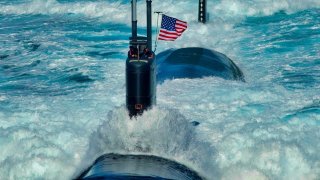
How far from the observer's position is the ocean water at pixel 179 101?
43.5 feet

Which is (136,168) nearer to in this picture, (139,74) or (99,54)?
(139,74)

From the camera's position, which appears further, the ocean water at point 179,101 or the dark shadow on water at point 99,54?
the dark shadow on water at point 99,54

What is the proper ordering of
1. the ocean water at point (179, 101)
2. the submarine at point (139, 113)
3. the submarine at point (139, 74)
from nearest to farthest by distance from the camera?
the submarine at point (139, 113)
the submarine at point (139, 74)
the ocean water at point (179, 101)

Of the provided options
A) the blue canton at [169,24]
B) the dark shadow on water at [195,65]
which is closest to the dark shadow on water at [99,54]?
the dark shadow on water at [195,65]

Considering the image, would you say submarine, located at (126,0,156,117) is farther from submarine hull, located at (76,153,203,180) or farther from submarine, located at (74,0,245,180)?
submarine hull, located at (76,153,203,180)

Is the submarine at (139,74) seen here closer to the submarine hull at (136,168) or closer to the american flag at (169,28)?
the submarine hull at (136,168)

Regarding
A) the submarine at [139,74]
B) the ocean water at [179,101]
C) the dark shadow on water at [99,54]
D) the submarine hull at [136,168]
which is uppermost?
the submarine at [139,74]

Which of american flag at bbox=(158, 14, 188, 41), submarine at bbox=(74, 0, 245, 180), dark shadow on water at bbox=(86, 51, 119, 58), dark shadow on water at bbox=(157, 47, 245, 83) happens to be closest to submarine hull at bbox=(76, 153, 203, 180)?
submarine at bbox=(74, 0, 245, 180)

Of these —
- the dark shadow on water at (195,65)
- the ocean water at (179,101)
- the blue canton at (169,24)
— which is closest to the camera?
the ocean water at (179,101)

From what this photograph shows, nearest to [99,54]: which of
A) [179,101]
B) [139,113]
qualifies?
[179,101]

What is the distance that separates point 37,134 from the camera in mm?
16031

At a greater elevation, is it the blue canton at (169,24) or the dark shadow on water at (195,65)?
the blue canton at (169,24)

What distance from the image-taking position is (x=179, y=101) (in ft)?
60.5

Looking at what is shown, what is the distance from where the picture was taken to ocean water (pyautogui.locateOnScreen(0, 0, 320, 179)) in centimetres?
1325
